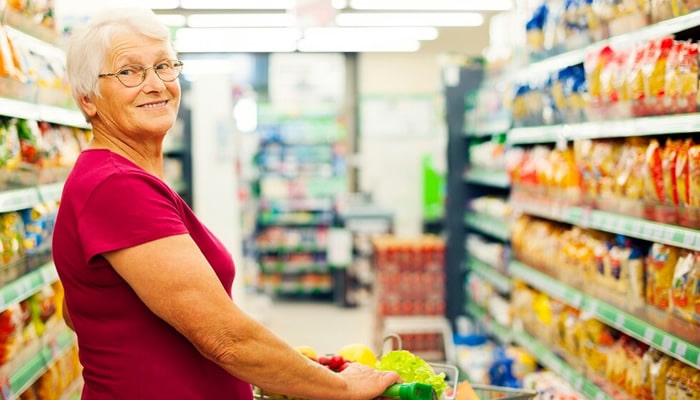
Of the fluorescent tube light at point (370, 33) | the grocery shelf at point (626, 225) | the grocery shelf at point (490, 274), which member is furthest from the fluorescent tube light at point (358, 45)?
the grocery shelf at point (626, 225)

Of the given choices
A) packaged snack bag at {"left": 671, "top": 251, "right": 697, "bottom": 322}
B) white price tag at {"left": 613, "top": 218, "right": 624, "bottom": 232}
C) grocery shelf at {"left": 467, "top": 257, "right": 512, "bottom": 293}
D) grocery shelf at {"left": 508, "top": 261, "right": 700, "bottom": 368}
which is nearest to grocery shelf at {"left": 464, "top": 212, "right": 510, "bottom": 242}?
grocery shelf at {"left": 467, "top": 257, "right": 512, "bottom": 293}

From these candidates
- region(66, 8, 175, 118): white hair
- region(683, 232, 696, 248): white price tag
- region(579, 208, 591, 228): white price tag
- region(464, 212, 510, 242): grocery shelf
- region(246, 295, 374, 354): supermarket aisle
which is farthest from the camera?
region(246, 295, 374, 354): supermarket aisle

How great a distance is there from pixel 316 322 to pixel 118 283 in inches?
288

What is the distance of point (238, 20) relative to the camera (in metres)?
11.4

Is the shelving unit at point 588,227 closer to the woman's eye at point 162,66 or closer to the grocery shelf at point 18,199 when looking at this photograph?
the woman's eye at point 162,66

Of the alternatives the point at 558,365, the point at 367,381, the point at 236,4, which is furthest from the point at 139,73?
the point at 236,4

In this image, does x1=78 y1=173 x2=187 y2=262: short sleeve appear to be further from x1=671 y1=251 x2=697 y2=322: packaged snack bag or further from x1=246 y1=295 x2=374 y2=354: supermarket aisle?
x1=246 y1=295 x2=374 y2=354: supermarket aisle

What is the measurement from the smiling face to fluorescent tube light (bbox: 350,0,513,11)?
8707 mm

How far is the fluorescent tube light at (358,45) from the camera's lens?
13.1 m

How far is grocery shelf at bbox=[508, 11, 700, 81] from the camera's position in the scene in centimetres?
242

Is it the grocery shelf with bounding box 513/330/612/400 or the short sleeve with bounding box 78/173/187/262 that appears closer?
A: the short sleeve with bounding box 78/173/187/262

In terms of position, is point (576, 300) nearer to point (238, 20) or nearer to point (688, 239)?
point (688, 239)

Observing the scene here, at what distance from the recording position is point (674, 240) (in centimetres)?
241

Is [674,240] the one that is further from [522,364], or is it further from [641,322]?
[522,364]
